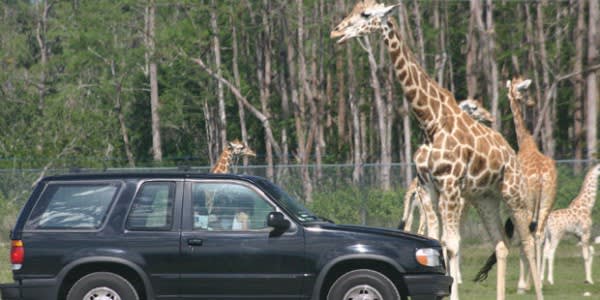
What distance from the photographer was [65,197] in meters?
12.0

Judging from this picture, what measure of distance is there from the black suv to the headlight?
14mm

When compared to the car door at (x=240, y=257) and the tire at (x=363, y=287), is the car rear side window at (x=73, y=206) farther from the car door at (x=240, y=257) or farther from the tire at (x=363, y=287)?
the tire at (x=363, y=287)

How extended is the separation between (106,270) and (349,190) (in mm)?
12592

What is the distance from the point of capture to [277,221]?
1155 centimetres

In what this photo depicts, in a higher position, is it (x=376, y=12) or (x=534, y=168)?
(x=376, y=12)

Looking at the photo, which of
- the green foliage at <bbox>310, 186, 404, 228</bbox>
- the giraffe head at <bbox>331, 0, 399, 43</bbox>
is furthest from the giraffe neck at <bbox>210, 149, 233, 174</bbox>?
the giraffe head at <bbox>331, 0, 399, 43</bbox>

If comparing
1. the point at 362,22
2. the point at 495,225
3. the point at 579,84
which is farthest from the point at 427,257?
the point at 579,84

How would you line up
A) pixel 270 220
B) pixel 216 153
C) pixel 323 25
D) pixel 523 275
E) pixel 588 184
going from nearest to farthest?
pixel 270 220 < pixel 523 275 < pixel 588 184 < pixel 323 25 < pixel 216 153

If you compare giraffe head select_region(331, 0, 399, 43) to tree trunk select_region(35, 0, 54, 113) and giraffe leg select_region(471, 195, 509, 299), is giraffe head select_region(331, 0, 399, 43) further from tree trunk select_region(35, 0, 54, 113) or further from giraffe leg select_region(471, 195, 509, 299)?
tree trunk select_region(35, 0, 54, 113)

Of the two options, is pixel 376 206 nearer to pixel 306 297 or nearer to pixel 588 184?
pixel 588 184

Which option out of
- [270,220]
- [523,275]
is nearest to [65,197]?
[270,220]

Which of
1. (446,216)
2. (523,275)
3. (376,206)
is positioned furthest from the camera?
(376,206)

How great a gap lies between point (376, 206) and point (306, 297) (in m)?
12.4

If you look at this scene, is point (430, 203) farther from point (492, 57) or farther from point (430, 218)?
point (492, 57)
